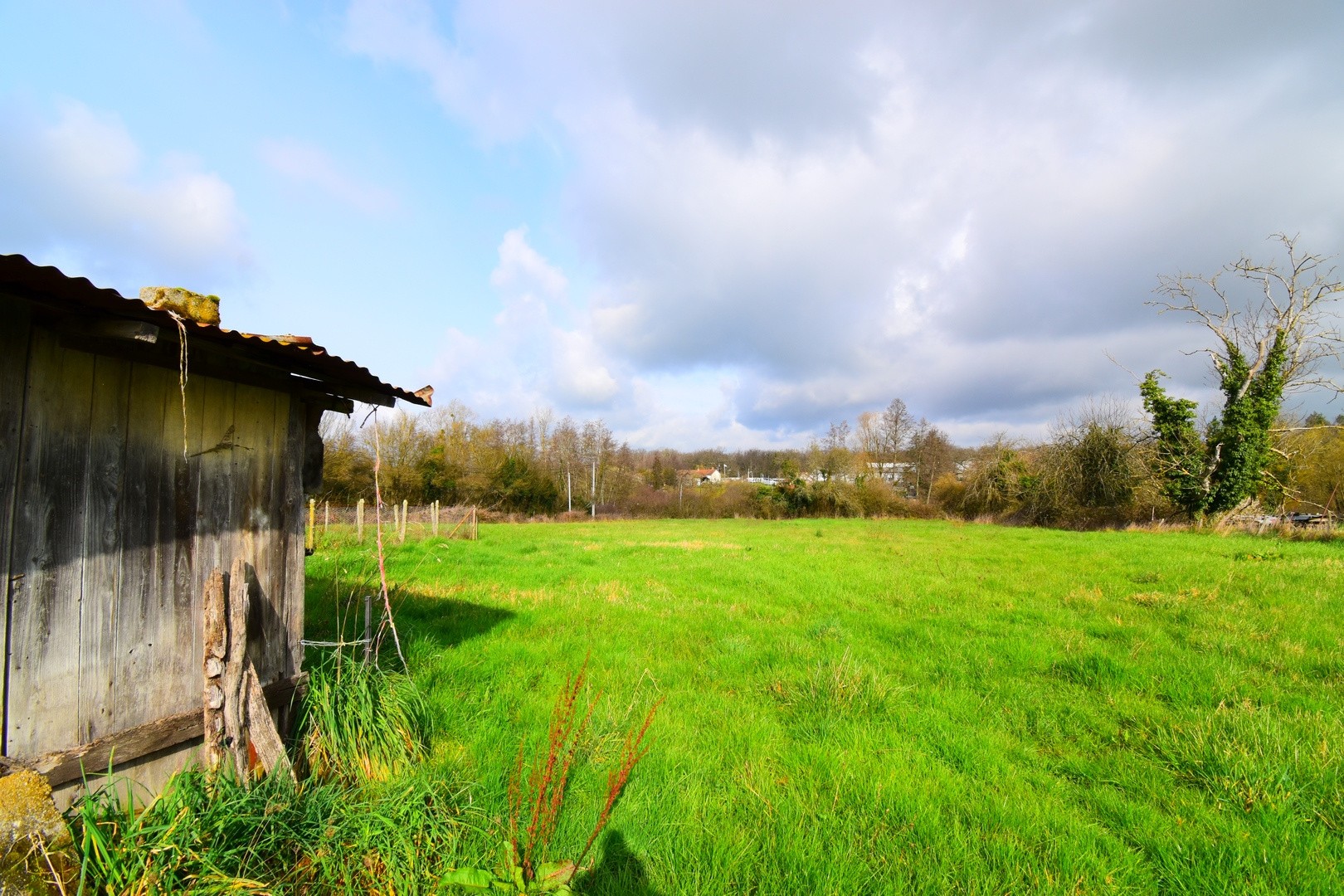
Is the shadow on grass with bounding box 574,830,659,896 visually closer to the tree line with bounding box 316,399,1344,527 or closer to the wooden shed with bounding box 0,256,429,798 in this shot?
the wooden shed with bounding box 0,256,429,798

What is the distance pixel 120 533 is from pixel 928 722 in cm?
557

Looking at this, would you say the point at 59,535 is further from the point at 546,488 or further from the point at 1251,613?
the point at 546,488

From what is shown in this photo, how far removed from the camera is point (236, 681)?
2965 mm

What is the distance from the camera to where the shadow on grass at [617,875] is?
2793mm

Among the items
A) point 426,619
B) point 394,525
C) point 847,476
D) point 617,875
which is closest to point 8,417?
point 617,875

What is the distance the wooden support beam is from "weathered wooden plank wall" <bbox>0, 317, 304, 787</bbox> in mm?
61

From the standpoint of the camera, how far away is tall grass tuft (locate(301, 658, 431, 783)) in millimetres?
3488

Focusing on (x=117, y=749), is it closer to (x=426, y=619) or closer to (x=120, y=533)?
(x=120, y=533)

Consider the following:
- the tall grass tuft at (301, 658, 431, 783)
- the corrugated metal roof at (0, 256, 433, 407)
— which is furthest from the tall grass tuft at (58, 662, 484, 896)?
the corrugated metal roof at (0, 256, 433, 407)

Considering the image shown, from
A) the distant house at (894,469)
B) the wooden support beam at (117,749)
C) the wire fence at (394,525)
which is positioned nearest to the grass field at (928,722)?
the wooden support beam at (117,749)

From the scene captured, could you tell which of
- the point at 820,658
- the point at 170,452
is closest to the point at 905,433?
the point at 820,658

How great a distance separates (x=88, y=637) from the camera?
2668mm

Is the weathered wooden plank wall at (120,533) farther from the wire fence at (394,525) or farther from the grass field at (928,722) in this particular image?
the wire fence at (394,525)

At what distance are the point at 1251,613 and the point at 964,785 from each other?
247 inches
